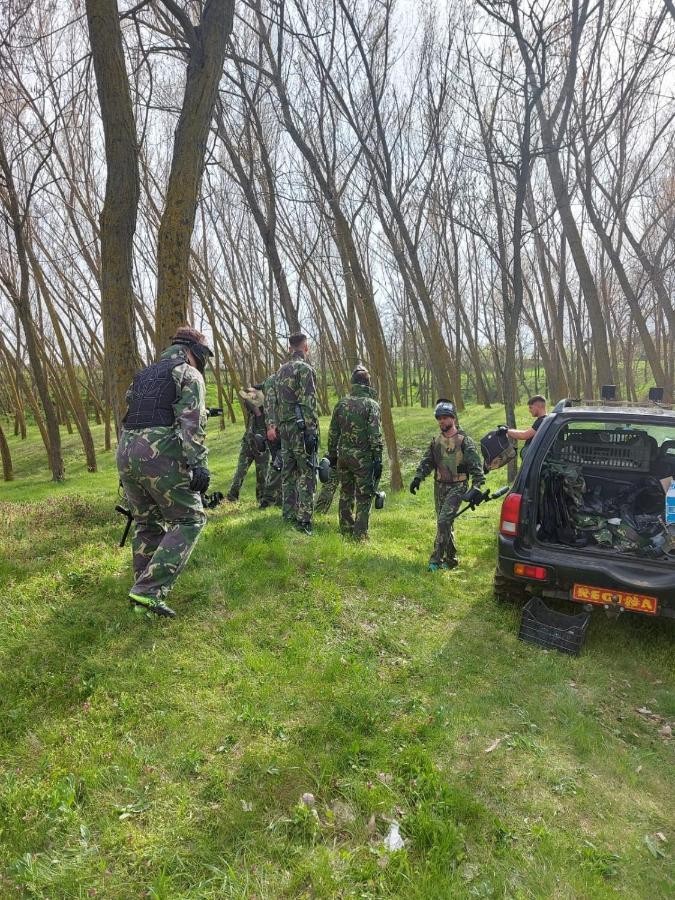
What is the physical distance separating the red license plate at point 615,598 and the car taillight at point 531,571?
22 cm

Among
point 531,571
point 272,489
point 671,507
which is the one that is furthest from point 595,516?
point 272,489

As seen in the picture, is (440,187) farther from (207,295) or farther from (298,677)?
(298,677)

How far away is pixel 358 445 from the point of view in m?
6.11

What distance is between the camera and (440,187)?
13992mm

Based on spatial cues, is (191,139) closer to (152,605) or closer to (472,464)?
(472,464)

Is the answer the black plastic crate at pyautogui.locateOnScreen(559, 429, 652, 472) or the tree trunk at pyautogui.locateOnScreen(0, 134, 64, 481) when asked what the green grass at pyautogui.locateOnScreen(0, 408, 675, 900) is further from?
the tree trunk at pyautogui.locateOnScreen(0, 134, 64, 481)

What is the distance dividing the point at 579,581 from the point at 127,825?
10.3 feet

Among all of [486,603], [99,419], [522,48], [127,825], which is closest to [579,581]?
[486,603]

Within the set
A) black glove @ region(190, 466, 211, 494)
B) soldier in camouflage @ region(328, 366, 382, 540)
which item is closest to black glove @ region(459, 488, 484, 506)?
soldier in camouflage @ region(328, 366, 382, 540)

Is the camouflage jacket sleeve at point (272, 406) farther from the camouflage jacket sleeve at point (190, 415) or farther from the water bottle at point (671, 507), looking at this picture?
the water bottle at point (671, 507)

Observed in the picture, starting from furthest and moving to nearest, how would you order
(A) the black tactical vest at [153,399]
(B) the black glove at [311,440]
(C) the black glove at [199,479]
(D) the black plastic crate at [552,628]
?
1. (B) the black glove at [311,440]
2. (D) the black plastic crate at [552,628]
3. (A) the black tactical vest at [153,399]
4. (C) the black glove at [199,479]

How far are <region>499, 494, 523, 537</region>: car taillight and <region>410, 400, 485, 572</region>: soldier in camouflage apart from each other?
4.28ft

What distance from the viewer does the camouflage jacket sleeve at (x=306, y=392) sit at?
5652mm

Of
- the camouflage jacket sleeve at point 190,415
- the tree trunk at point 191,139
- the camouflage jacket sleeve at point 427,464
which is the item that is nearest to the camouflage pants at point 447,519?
the camouflage jacket sleeve at point 427,464
